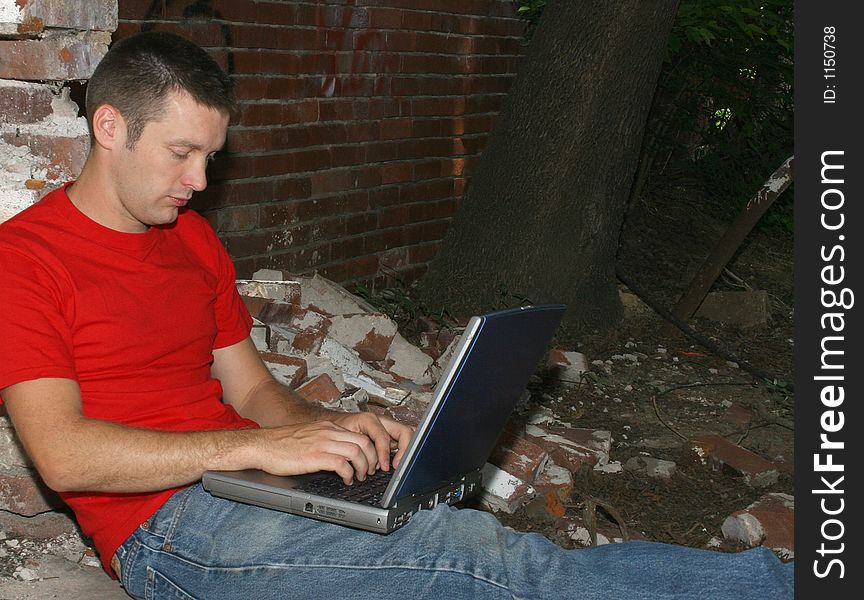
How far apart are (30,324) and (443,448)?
2.84ft

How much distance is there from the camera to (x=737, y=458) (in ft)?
15.1

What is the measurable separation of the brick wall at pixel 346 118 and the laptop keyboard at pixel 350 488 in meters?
2.47

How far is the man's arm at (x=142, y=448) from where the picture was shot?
2.14 metres

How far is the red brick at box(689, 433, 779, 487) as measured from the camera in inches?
177

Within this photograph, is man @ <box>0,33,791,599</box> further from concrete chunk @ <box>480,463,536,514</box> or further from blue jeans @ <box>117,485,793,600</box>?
concrete chunk @ <box>480,463,536,514</box>

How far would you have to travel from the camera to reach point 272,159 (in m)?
5.09

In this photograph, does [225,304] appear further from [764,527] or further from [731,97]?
[731,97]

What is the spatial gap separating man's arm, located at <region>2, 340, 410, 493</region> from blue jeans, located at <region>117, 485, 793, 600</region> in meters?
0.11

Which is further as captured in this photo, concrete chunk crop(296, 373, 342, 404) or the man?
concrete chunk crop(296, 373, 342, 404)

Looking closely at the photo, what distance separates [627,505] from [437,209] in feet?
9.19

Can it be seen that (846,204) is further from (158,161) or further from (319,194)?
(319,194)

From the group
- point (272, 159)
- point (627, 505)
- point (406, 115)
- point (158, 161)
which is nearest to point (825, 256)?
point (627, 505)

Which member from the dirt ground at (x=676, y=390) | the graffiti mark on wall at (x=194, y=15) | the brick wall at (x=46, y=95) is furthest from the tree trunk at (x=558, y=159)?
the brick wall at (x=46, y=95)

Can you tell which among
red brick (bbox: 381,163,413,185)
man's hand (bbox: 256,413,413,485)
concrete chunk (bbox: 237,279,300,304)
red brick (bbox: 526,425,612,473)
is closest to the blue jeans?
man's hand (bbox: 256,413,413,485)
